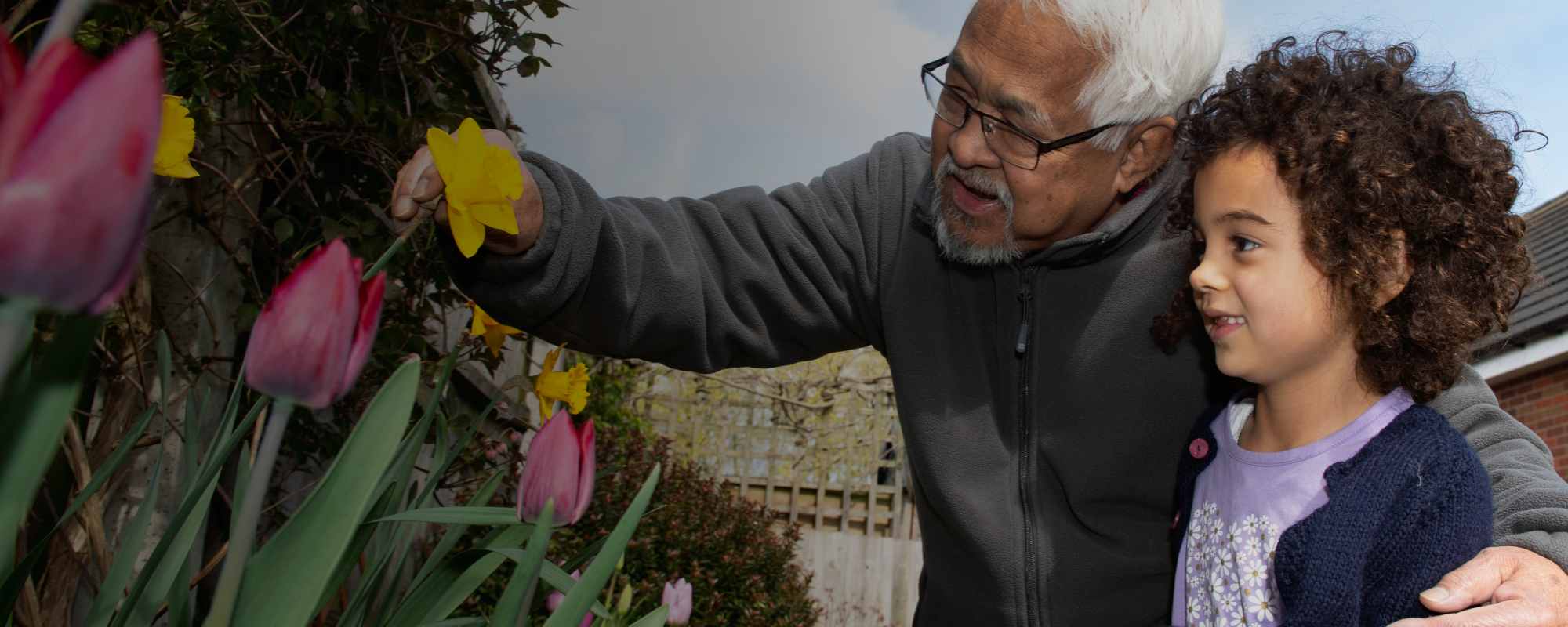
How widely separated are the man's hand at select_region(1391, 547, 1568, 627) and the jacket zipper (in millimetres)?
612

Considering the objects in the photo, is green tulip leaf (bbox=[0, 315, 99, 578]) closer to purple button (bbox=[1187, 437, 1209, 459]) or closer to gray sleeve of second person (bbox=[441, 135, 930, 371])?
gray sleeve of second person (bbox=[441, 135, 930, 371])

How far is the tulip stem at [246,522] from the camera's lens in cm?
53

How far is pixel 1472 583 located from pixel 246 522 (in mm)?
1189

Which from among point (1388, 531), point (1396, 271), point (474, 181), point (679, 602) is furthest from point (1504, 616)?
point (679, 602)

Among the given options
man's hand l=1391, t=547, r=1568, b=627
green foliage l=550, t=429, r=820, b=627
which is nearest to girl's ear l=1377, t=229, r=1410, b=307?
man's hand l=1391, t=547, r=1568, b=627

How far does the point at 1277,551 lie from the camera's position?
1403 mm

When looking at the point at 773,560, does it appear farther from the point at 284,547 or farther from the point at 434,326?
the point at 284,547

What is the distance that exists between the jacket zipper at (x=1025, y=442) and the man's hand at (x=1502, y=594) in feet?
2.01

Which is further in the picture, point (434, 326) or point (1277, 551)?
point (434, 326)

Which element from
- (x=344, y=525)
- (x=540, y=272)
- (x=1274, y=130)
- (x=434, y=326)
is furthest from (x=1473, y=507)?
(x=434, y=326)

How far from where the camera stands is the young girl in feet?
4.43

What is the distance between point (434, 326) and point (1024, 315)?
2.52 meters

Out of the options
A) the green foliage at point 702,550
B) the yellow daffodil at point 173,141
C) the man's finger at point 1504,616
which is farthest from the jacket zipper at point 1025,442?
the green foliage at point 702,550

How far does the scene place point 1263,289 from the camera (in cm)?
139
